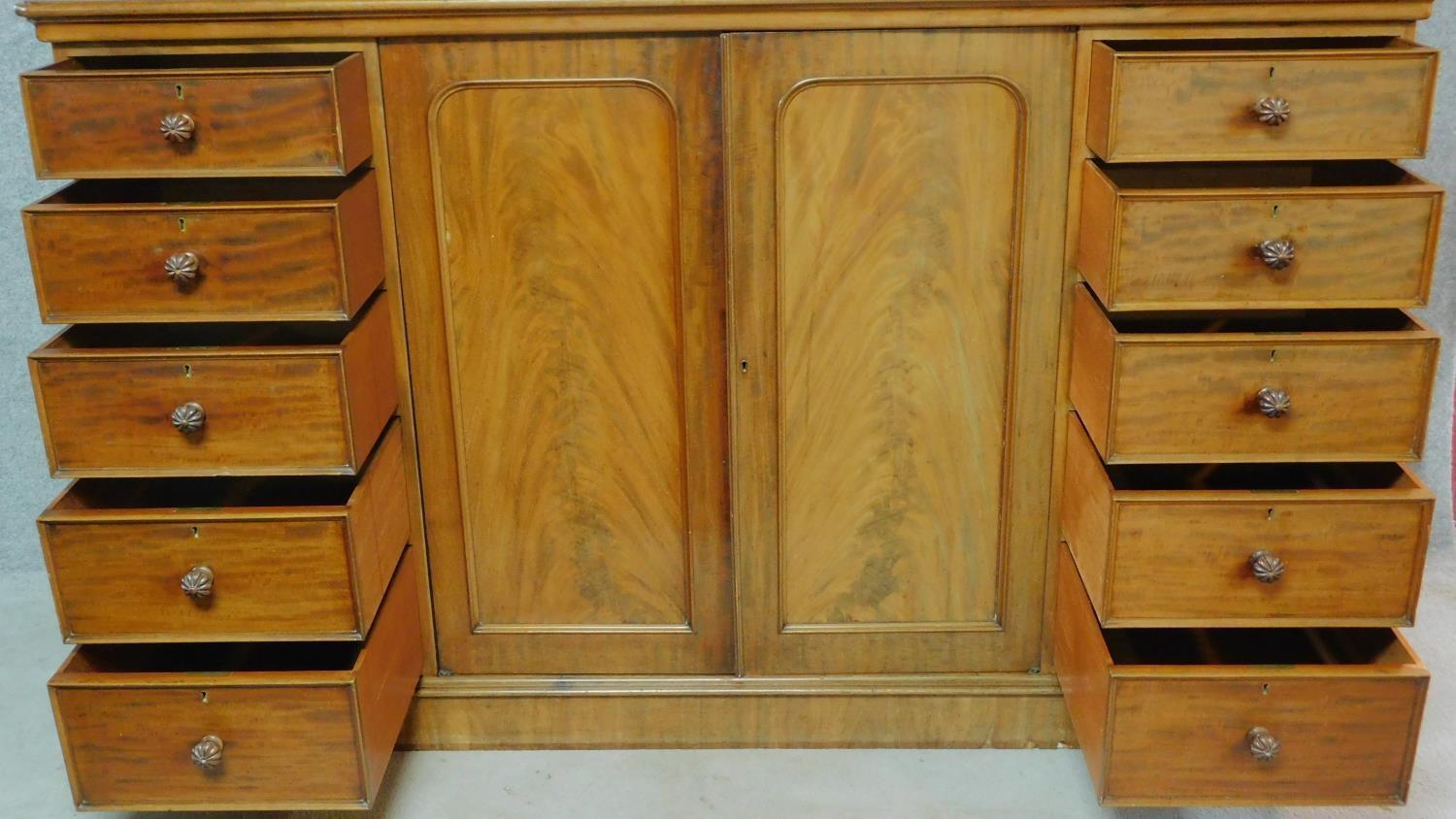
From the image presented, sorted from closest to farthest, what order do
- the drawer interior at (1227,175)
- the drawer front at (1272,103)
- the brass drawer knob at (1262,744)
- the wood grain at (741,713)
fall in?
the drawer front at (1272,103) → the brass drawer knob at (1262,744) → the drawer interior at (1227,175) → the wood grain at (741,713)

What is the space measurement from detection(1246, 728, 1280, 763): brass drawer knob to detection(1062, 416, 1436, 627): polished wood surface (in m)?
0.11

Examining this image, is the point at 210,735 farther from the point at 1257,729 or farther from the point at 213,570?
the point at 1257,729

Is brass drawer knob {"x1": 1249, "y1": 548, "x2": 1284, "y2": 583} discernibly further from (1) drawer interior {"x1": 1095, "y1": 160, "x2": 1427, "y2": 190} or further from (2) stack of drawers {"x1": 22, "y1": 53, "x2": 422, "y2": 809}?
(2) stack of drawers {"x1": 22, "y1": 53, "x2": 422, "y2": 809}

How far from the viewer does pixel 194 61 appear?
5.39 feet

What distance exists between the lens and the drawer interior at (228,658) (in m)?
1.67

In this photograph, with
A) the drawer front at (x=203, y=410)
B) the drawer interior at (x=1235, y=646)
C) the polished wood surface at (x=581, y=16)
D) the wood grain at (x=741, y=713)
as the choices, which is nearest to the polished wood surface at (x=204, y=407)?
the drawer front at (x=203, y=410)

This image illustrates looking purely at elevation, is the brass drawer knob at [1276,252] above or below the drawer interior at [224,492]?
above

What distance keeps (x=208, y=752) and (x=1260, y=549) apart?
112 cm

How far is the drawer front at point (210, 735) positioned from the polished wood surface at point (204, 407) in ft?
0.79

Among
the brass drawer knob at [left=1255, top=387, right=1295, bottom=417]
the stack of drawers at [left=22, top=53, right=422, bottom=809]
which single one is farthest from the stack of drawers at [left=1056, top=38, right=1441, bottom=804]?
the stack of drawers at [left=22, top=53, right=422, bottom=809]

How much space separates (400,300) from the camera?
1690 mm

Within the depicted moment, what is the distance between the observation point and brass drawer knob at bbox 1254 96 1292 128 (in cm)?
143

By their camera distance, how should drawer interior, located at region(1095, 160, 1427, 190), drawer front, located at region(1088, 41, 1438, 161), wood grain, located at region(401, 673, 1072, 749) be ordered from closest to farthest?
drawer front, located at region(1088, 41, 1438, 161) → drawer interior, located at region(1095, 160, 1427, 190) → wood grain, located at region(401, 673, 1072, 749)

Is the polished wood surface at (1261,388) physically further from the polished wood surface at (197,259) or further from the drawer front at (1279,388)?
the polished wood surface at (197,259)
